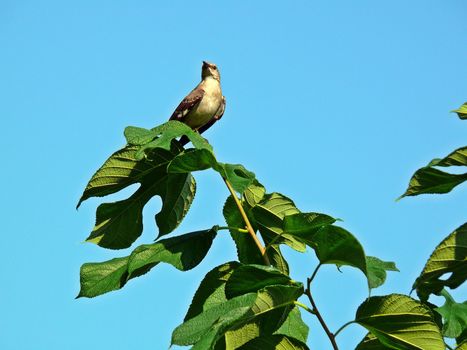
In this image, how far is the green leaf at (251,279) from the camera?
6.40 feet

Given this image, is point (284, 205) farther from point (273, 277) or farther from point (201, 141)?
point (273, 277)

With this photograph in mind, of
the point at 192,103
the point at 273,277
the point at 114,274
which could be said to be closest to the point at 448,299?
the point at 273,277

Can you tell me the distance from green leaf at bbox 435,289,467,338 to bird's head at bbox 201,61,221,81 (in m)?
5.69

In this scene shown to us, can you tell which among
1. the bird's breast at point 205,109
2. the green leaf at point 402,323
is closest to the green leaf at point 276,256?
the green leaf at point 402,323

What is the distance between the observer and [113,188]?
2639 millimetres

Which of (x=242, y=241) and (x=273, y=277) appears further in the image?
(x=242, y=241)

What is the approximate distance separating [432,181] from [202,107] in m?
5.05

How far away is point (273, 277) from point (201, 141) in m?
0.61

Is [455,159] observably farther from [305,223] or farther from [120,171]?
[120,171]

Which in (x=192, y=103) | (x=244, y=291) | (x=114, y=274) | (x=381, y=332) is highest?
(x=192, y=103)

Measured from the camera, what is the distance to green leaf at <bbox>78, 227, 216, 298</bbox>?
2277 millimetres

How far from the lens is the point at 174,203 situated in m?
2.71

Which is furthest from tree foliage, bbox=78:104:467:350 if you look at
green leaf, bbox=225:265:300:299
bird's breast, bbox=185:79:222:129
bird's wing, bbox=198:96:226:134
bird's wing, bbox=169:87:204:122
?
bird's wing, bbox=198:96:226:134

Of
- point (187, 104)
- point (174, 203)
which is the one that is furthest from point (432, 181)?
point (187, 104)
